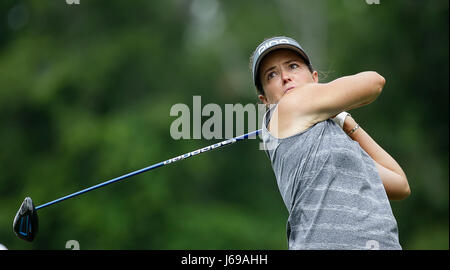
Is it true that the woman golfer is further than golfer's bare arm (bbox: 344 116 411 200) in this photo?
No

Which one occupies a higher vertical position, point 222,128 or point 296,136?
point 222,128

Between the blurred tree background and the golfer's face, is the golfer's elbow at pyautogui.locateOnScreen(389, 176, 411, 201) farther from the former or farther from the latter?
the blurred tree background

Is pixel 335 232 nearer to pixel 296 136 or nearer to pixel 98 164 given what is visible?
pixel 296 136

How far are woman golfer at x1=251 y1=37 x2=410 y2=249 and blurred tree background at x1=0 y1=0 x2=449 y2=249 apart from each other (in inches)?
329

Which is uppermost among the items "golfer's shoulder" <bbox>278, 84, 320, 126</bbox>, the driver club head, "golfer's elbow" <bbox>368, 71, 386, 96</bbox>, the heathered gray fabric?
"golfer's elbow" <bbox>368, 71, 386, 96</bbox>

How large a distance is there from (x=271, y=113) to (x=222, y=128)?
9.19 m

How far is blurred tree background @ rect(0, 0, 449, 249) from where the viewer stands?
1166cm

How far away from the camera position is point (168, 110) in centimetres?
1274
